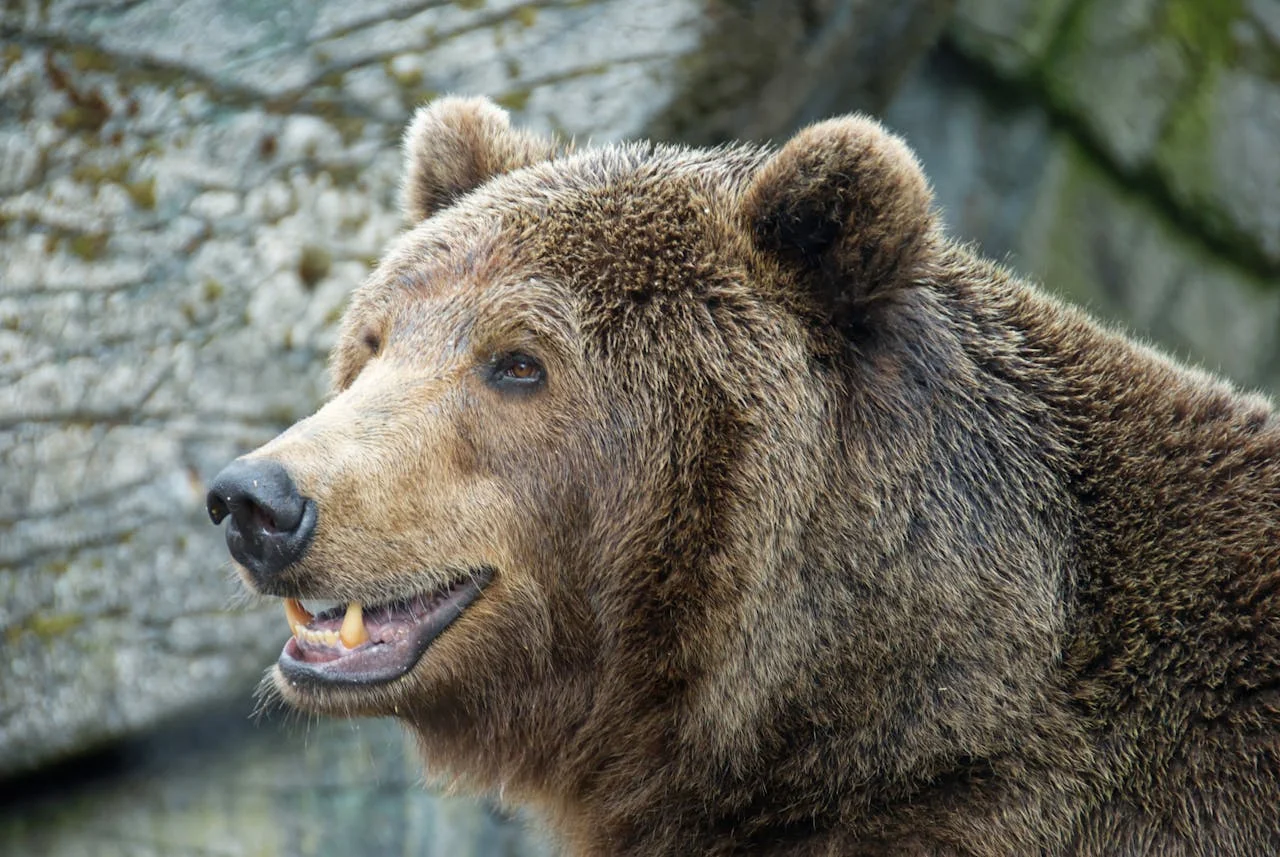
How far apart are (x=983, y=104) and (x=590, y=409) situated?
7.70m

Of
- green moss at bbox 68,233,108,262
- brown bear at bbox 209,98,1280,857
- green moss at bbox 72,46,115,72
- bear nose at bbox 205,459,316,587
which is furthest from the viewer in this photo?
green moss at bbox 72,46,115,72

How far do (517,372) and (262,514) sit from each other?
88cm

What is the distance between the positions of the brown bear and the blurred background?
9.09 ft

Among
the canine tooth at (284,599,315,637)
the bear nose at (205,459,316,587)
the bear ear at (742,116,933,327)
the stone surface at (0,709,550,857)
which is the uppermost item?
the bear ear at (742,116,933,327)

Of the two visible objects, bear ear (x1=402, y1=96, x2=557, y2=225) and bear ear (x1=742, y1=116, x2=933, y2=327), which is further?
bear ear (x1=402, y1=96, x2=557, y2=225)

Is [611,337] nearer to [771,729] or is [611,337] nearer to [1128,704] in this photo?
[771,729]

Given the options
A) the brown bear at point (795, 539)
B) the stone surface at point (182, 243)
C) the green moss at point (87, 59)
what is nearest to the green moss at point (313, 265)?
the stone surface at point (182, 243)

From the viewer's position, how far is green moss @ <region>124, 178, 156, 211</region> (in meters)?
6.82

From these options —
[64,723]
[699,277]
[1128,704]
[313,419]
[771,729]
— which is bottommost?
[64,723]

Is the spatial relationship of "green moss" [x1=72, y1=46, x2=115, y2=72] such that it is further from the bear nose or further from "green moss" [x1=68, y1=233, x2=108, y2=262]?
the bear nose

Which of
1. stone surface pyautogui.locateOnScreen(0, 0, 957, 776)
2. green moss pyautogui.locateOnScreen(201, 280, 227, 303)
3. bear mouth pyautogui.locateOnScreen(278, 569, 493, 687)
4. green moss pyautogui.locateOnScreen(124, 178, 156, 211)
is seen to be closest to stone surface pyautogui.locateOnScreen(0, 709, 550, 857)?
stone surface pyautogui.locateOnScreen(0, 0, 957, 776)

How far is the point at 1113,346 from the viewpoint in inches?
166

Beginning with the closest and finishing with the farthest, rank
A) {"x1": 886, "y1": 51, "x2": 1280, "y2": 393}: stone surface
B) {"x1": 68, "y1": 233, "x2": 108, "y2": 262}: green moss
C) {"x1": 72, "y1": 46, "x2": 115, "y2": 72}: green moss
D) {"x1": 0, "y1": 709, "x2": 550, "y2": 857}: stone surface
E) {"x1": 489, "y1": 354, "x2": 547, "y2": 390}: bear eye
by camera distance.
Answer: {"x1": 489, "y1": 354, "x2": 547, "y2": 390}: bear eye, {"x1": 0, "y1": 709, "x2": 550, "y2": 857}: stone surface, {"x1": 68, "y1": 233, "x2": 108, "y2": 262}: green moss, {"x1": 72, "y1": 46, "x2": 115, "y2": 72}: green moss, {"x1": 886, "y1": 51, "x2": 1280, "y2": 393}: stone surface

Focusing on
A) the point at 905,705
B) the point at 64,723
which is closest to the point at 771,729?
the point at 905,705
